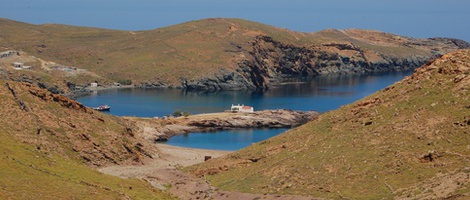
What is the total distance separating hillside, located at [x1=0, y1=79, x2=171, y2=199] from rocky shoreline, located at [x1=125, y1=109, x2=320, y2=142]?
29.3 meters

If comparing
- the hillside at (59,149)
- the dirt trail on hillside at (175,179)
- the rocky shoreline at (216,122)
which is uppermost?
the hillside at (59,149)

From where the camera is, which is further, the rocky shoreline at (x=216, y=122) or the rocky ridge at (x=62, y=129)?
the rocky shoreline at (x=216, y=122)

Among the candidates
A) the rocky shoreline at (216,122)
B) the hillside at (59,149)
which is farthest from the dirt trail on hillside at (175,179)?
the rocky shoreline at (216,122)

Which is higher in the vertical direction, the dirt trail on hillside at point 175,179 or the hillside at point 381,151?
the hillside at point 381,151

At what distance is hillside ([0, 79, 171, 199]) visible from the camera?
52094 millimetres

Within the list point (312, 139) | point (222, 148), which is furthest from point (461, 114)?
point (222, 148)

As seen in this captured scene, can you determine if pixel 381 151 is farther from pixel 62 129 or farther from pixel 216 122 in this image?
pixel 216 122

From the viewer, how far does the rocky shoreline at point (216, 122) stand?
4855 inches

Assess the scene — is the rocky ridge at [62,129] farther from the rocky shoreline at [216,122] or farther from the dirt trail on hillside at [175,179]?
the rocky shoreline at [216,122]

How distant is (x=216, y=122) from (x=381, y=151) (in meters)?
80.3

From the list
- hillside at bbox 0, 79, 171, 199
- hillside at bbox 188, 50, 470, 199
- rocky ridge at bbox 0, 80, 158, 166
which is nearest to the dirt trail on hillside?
hillside at bbox 188, 50, 470, 199

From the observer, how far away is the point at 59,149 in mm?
74375

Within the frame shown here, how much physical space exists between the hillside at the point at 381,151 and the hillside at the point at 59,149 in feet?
30.0

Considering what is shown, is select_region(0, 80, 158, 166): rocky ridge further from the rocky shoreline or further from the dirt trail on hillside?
the rocky shoreline
